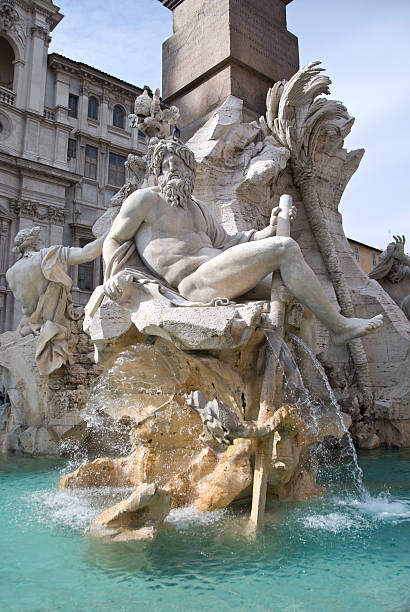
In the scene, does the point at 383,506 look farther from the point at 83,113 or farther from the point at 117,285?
the point at 83,113

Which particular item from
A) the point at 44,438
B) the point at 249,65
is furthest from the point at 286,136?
the point at 44,438

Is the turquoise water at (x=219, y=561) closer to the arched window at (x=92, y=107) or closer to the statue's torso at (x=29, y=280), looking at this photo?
the statue's torso at (x=29, y=280)

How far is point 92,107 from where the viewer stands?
24.5 metres

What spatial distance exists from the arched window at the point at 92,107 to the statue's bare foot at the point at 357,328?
23399 mm

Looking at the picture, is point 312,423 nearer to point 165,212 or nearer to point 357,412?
point 165,212

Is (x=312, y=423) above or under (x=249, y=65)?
under

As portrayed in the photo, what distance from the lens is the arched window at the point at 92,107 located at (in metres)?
24.3

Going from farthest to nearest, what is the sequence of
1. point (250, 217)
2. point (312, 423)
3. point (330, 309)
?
point (250, 217) → point (330, 309) → point (312, 423)

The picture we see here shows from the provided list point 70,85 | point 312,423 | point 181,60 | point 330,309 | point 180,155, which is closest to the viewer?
point 312,423

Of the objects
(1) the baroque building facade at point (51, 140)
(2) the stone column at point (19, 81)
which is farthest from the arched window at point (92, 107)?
(2) the stone column at point (19, 81)

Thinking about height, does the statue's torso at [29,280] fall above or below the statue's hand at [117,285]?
above

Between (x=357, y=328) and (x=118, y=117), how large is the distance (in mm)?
24125

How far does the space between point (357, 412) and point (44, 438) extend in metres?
3.78

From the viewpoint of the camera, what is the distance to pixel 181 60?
688cm
